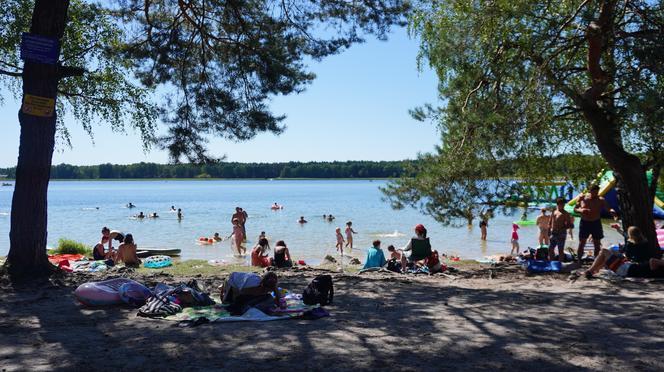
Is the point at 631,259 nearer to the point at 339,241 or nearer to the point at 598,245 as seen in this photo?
the point at 598,245

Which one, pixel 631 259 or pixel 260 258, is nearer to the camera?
pixel 631 259

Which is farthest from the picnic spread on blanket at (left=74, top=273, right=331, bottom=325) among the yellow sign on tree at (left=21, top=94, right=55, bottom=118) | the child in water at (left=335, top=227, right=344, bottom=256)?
the child in water at (left=335, top=227, right=344, bottom=256)

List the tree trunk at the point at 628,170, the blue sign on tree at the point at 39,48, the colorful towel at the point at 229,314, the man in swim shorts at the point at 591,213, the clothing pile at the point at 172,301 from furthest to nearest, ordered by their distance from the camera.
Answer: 1. the man in swim shorts at the point at 591,213
2. the tree trunk at the point at 628,170
3. the blue sign on tree at the point at 39,48
4. the clothing pile at the point at 172,301
5. the colorful towel at the point at 229,314

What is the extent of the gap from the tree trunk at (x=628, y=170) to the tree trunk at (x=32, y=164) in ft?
27.7

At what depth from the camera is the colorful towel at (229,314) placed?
6.20 meters

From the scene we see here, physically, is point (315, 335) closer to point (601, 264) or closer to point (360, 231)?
point (601, 264)

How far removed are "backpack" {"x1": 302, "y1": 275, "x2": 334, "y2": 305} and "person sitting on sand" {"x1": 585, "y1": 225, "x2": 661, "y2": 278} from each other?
458 centimetres

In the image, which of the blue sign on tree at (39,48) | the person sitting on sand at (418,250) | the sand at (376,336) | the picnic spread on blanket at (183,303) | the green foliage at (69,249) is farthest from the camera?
the green foliage at (69,249)

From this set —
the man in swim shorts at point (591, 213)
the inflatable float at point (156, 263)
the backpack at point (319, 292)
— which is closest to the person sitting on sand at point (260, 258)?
the inflatable float at point (156, 263)

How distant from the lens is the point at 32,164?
865 cm

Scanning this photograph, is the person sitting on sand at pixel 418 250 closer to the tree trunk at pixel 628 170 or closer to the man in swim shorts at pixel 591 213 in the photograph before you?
the man in swim shorts at pixel 591 213

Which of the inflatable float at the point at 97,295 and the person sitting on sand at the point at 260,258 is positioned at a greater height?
the inflatable float at the point at 97,295

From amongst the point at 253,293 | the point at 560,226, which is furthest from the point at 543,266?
the point at 253,293

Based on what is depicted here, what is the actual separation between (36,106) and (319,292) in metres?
4.94
